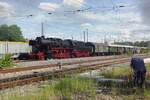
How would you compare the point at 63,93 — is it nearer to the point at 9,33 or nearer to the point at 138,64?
the point at 138,64

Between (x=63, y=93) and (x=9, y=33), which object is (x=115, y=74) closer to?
(x=63, y=93)

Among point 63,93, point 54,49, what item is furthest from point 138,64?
point 54,49

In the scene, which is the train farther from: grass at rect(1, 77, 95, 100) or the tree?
the tree

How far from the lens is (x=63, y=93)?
11.5 m

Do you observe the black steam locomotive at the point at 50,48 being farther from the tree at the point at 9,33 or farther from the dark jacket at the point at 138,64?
the tree at the point at 9,33

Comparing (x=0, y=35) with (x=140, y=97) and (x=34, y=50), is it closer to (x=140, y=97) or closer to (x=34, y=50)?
(x=34, y=50)

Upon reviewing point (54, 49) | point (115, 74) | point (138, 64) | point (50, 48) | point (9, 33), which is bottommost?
point (115, 74)

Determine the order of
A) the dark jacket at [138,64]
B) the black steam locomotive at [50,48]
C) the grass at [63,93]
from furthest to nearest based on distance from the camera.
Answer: the black steam locomotive at [50,48] → the dark jacket at [138,64] → the grass at [63,93]

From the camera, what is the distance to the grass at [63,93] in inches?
410

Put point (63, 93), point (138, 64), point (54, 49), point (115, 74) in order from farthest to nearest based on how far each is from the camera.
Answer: point (54, 49), point (115, 74), point (138, 64), point (63, 93)

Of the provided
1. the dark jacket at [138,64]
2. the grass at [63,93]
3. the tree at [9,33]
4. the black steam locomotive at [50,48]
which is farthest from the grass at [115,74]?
the tree at [9,33]

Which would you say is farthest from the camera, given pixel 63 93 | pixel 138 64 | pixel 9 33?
pixel 9 33

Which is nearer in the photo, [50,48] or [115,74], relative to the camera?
[115,74]

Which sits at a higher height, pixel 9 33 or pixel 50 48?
pixel 9 33
